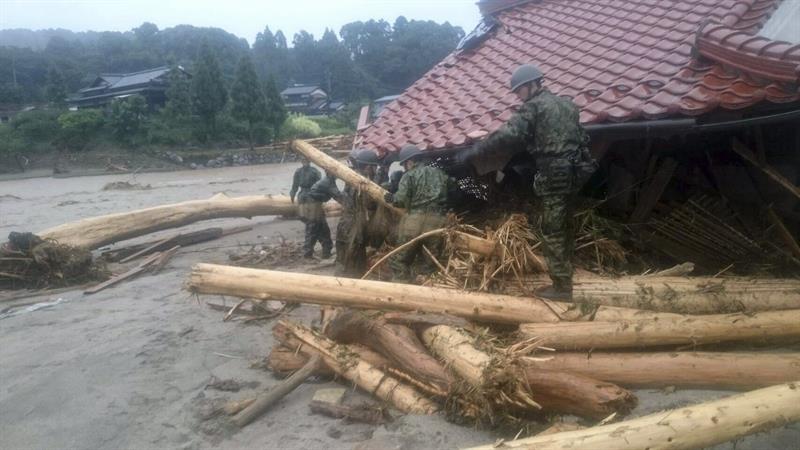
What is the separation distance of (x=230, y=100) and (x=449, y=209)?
31818 millimetres

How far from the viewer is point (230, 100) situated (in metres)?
35.6

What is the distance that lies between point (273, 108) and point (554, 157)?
32.6m

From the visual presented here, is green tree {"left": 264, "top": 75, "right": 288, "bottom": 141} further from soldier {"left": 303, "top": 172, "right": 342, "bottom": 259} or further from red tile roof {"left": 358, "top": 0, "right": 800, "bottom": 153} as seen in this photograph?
red tile roof {"left": 358, "top": 0, "right": 800, "bottom": 153}

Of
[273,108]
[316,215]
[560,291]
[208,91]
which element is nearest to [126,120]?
[208,91]

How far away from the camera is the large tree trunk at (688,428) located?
3301 millimetres

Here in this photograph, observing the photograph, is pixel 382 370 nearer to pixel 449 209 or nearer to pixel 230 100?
pixel 449 209

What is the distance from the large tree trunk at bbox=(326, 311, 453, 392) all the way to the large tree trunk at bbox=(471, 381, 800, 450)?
3.91 feet

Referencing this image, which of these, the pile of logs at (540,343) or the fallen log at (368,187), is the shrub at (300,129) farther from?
the pile of logs at (540,343)

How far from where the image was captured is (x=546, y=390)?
410 centimetres

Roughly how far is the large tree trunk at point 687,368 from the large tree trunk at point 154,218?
9.06m

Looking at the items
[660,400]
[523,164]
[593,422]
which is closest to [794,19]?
[523,164]

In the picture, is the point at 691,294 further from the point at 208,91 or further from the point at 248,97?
the point at 208,91

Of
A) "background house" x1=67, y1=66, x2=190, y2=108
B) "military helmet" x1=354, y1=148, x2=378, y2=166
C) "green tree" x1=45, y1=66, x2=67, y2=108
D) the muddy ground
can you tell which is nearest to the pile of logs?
the muddy ground

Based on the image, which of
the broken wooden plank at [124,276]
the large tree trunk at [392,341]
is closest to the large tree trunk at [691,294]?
the large tree trunk at [392,341]
